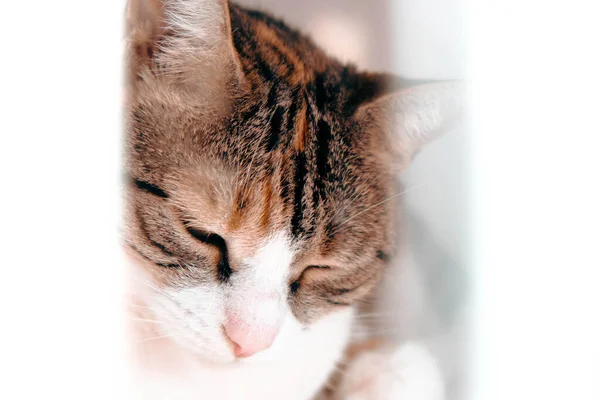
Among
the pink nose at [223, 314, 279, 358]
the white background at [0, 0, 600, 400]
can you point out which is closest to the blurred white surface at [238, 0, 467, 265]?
the white background at [0, 0, 600, 400]

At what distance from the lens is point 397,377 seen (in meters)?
0.66

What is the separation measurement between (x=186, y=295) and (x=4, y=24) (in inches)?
13.5

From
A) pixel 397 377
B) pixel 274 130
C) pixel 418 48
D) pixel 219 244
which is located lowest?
pixel 397 377

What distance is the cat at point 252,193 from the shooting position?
1.88 ft

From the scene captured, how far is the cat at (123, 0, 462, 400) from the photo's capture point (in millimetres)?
573

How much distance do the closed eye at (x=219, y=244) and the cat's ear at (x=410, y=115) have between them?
0.23m

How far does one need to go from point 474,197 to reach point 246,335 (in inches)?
13.1

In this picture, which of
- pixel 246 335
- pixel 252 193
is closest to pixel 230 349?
pixel 246 335

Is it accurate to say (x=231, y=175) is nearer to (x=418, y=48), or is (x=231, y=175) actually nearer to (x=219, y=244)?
(x=219, y=244)

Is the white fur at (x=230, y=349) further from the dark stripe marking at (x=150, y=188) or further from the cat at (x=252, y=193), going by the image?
the dark stripe marking at (x=150, y=188)

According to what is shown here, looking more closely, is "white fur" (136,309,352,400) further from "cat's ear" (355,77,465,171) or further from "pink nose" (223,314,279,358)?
"cat's ear" (355,77,465,171)

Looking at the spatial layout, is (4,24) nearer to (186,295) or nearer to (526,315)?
(186,295)

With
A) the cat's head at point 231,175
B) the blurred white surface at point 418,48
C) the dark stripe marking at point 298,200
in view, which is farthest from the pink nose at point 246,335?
the blurred white surface at point 418,48

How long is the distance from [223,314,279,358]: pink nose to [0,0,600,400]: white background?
0.13 meters
